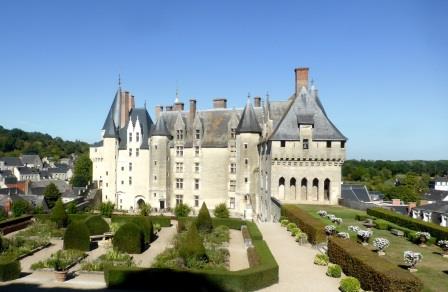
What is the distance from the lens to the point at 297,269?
17391 mm

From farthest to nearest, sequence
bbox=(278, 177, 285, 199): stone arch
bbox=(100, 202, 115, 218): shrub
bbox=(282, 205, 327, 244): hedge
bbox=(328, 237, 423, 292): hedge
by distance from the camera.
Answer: bbox=(100, 202, 115, 218): shrub, bbox=(278, 177, 285, 199): stone arch, bbox=(282, 205, 327, 244): hedge, bbox=(328, 237, 423, 292): hedge

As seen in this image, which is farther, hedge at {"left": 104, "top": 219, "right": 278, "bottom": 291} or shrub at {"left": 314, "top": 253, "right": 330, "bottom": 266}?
shrub at {"left": 314, "top": 253, "right": 330, "bottom": 266}

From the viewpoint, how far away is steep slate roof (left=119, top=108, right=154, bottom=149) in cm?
4625

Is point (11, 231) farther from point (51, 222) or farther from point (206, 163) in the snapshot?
point (206, 163)

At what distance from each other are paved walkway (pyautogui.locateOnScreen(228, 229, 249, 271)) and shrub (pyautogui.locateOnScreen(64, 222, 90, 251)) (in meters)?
8.60

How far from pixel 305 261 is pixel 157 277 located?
269 inches

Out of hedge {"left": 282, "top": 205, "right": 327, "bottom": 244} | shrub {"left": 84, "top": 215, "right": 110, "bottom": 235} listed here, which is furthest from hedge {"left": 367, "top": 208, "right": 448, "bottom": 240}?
shrub {"left": 84, "top": 215, "right": 110, "bottom": 235}

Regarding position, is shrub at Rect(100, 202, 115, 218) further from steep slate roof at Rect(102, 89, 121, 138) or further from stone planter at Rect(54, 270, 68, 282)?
stone planter at Rect(54, 270, 68, 282)

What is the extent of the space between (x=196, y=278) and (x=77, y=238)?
1071 cm

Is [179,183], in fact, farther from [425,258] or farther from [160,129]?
[425,258]

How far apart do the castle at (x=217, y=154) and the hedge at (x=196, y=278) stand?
58.1 feet

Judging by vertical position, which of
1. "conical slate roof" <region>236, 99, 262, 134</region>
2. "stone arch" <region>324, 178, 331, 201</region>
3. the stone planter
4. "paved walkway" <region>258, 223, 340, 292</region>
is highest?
"conical slate roof" <region>236, 99, 262, 134</region>

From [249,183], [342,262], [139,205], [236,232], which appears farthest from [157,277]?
[139,205]

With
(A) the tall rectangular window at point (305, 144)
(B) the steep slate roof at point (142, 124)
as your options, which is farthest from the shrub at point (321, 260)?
(B) the steep slate roof at point (142, 124)
